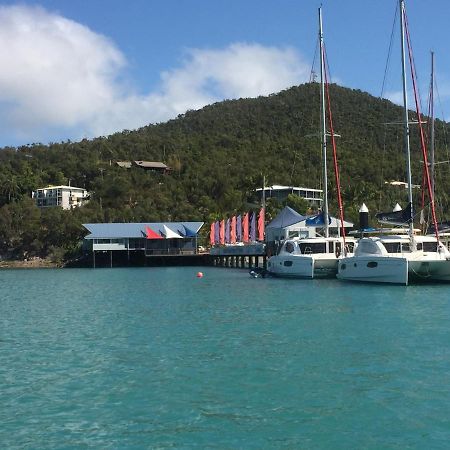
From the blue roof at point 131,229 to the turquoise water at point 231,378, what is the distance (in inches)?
2612

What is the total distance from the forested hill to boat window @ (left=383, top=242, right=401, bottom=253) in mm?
48240

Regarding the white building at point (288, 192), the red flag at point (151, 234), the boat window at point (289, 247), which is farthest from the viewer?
the white building at point (288, 192)

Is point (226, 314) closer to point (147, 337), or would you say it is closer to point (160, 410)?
point (147, 337)

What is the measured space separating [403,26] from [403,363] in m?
31.5

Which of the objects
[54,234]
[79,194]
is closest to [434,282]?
[54,234]

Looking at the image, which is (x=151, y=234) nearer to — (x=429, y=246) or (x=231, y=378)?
(x=429, y=246)

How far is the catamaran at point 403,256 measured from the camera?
37.2 metres

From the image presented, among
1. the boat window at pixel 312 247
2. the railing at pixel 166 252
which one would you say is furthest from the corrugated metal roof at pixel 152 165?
the boat window at pixel 312 247

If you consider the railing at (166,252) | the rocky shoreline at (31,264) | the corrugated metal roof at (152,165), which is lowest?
the rocky shoreline at (31,264)

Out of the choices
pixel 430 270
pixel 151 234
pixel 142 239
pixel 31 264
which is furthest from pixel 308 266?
pixel 31 264

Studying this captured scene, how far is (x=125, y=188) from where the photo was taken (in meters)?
127

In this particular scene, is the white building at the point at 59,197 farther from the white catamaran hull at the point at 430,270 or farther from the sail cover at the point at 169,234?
the white catamaran hull at the point at 430,270

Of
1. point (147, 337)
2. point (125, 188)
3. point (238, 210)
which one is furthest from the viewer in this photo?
point (125, 188)

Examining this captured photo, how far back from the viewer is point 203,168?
141500 millimetres
